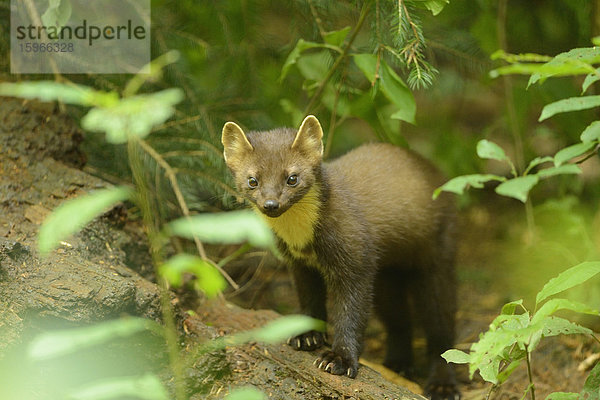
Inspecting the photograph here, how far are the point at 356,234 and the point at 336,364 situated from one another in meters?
0.89

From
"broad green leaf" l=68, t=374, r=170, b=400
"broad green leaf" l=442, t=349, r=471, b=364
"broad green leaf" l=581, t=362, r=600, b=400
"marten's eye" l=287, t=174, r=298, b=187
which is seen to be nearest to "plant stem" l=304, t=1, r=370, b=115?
"marten's eye" l=287, t=174, r=298, b=187

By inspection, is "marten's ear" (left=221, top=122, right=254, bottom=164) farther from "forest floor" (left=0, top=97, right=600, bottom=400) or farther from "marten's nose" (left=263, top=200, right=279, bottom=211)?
"forest floor" (left=0, top=97, right=600, bottom=400)

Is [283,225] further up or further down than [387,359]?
further up

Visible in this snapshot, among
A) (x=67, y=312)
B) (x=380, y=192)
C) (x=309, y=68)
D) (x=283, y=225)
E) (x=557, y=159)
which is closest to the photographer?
(x=557, y=159)

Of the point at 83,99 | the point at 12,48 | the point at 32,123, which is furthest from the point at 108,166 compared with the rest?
the point at 83,99

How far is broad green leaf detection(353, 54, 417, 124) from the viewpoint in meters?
4.54

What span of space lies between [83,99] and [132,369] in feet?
7.10

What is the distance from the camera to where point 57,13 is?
4.21m

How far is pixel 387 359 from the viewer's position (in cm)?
557

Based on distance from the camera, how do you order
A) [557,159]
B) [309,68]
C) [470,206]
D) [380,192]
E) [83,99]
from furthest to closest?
[470,206] → [309,68] → [380,192] → [557,159] → [83,99]

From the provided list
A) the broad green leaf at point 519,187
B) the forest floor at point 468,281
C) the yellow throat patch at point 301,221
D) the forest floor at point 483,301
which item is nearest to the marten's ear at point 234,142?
the yellow throat patch at point 301,221

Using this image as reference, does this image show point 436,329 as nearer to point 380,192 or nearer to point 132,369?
point 380,192

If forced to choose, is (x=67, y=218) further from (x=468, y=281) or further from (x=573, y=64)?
(x=468, y=281)

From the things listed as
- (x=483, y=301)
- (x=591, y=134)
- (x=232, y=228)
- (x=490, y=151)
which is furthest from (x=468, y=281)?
(x=232, y=228)
